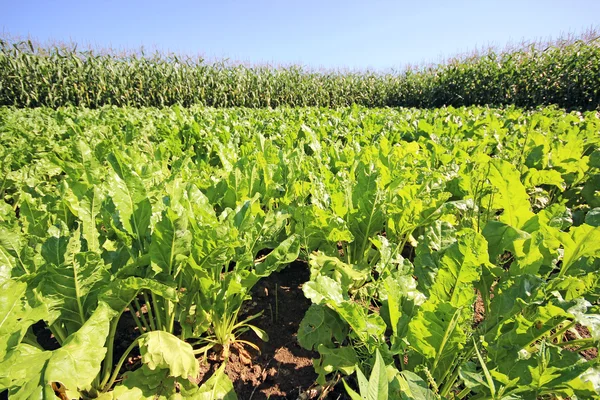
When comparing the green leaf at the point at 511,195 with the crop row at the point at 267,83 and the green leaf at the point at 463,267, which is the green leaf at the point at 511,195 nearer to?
the green leaf at the point at 463,267

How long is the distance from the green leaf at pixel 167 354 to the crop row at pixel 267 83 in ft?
47.5

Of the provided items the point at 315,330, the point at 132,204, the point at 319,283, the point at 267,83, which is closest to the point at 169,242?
the point at 132,204

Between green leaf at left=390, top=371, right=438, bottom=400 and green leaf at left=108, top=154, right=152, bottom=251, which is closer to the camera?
green leaf at left=390, top=371, right=438, bottom=400

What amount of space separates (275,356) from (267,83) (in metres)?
17.0

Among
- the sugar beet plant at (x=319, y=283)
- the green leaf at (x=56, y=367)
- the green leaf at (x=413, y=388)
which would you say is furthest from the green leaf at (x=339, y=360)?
the green leaf at (x=56, y=367)

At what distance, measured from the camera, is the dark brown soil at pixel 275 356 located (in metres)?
1.72

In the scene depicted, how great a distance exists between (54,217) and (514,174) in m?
2.45

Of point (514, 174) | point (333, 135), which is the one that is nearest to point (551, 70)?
point (333, 135)

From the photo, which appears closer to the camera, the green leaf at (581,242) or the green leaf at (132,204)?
the green leaf at (581,242)

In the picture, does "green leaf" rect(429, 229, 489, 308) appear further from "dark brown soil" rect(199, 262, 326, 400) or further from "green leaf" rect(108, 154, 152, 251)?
"green leaf" rect(108, 154, 152, 251)

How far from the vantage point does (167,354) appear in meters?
1.38

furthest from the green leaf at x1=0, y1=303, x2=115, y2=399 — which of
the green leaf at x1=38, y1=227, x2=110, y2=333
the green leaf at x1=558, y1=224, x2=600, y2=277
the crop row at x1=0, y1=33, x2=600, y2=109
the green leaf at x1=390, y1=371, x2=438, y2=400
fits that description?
the crop row at x1=0, y1=33, x2=600, y2=109

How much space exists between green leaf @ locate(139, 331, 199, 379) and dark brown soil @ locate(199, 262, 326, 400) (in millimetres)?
374

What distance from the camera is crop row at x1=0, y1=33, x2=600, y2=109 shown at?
12984 mm
